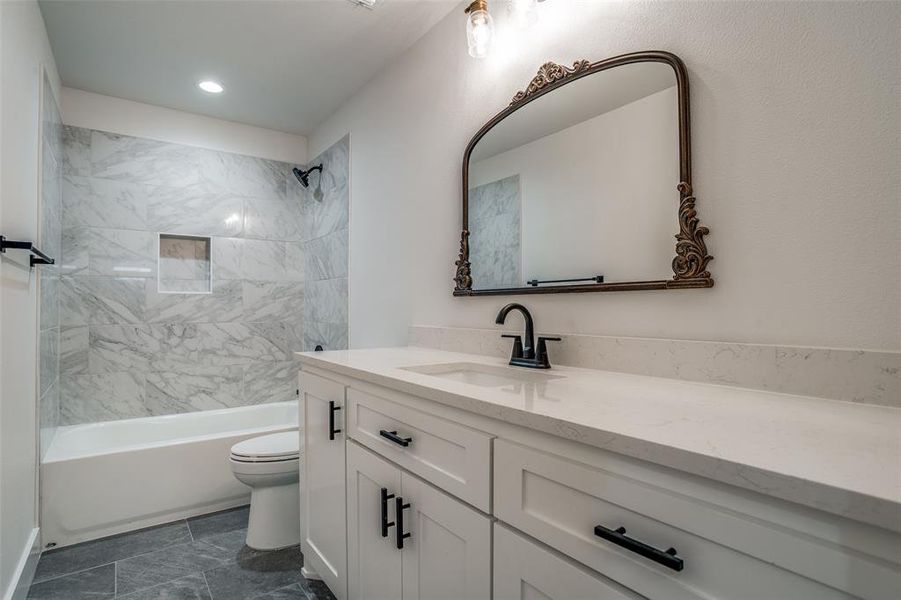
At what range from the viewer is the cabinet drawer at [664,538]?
511 mm

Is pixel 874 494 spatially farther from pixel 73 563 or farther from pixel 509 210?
pixel 73 563

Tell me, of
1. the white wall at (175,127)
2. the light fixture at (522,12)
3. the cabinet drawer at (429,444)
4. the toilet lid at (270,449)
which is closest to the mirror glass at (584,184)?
the light fixture at (522,12)

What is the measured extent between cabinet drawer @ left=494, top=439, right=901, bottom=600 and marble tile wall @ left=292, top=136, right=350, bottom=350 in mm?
2286

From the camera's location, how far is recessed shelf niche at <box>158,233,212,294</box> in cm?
315

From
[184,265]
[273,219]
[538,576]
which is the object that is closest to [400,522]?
[538,576]

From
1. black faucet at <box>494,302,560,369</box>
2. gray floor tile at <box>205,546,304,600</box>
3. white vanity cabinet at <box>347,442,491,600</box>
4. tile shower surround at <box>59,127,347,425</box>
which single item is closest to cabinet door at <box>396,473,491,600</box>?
white vanity cabinet at <box>347,442,491,600</box>

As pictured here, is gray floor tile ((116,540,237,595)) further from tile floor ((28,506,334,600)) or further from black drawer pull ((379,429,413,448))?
black drawer pull ((379,429,413,448))

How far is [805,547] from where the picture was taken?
→ 52 cm

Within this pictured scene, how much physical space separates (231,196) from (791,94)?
11.0 ft

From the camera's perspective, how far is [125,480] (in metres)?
2.38

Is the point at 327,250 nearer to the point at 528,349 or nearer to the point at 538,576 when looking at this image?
the point at 528,349

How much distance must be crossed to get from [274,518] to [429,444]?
1.49 metres

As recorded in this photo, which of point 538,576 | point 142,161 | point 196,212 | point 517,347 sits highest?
point 142,161

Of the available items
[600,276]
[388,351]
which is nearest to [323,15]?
[388,351]
